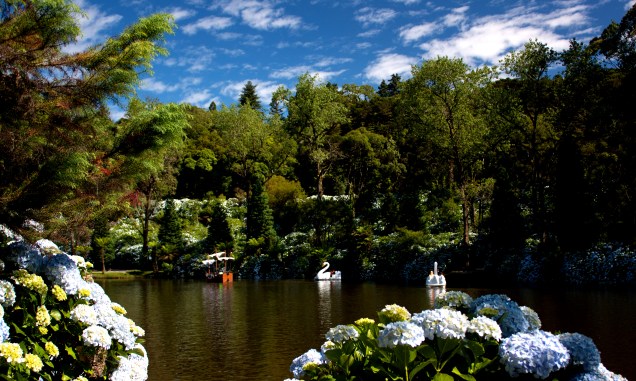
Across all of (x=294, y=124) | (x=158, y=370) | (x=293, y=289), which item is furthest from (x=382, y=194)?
(x=158, y=370)

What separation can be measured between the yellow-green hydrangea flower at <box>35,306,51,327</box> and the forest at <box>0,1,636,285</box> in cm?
86

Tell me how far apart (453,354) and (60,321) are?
3.96 meters

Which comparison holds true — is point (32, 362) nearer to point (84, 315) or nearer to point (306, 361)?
point (84, 315)

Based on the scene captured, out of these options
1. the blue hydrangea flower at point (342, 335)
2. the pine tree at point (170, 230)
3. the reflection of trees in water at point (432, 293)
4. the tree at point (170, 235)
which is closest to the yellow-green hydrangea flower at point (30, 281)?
the blue hydrangea flower at point (342, 335)

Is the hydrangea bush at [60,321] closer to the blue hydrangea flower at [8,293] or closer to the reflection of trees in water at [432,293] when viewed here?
the blue hydrangea flower at [8,293]

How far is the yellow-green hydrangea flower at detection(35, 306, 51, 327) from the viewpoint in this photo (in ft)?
16.6

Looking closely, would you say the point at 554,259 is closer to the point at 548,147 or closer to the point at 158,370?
the point at 548,147

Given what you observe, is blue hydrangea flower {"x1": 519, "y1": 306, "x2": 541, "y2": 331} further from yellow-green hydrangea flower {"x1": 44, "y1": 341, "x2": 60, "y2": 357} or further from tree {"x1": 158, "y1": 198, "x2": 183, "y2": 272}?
tree {"x1": 158, "y1": 198, "x2": 183, "y2": 272}

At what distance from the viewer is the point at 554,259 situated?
983 inches

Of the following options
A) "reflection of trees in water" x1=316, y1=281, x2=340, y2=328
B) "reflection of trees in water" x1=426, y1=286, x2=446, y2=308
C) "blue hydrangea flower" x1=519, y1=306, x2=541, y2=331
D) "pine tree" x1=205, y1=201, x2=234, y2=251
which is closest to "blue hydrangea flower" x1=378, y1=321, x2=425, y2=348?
"blue hydrangea flower" x1=519, y1=306, x2=541, y2=331

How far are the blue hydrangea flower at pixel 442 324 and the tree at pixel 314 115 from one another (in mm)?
35697

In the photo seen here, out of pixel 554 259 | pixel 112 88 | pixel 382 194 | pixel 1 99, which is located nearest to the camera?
pixel 1 99

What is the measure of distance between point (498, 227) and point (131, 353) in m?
25.0

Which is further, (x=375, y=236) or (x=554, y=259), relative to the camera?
(x=375, y=236)
